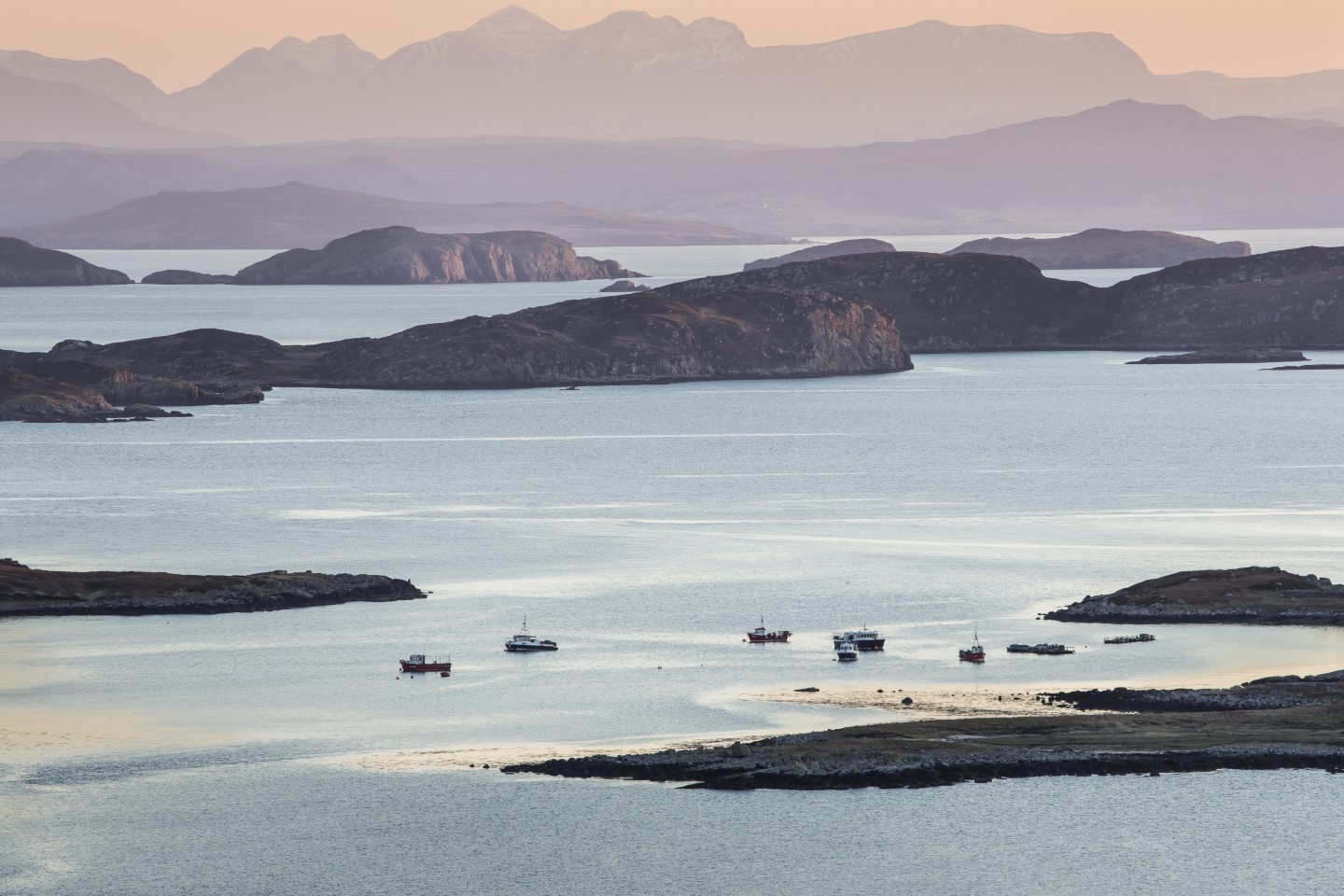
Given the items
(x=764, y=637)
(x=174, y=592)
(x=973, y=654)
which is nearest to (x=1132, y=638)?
(x=973, y=654)

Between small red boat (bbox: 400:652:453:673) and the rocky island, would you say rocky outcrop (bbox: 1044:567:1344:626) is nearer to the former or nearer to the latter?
the rocky island

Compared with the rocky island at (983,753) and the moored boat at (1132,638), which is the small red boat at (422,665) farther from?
the moored boat at (1132,638)

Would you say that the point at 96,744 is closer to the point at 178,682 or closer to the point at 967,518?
the point at 178,682

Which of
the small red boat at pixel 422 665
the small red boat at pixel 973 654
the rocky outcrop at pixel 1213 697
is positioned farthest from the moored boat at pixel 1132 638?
the small red boat at pixel 422 665

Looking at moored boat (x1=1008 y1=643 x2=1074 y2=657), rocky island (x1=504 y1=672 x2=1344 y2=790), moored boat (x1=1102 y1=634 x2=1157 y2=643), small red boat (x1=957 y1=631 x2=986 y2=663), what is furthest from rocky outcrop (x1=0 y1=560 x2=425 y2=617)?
moored boat (x1=1102 y1=634 x2=1157 y2=643)

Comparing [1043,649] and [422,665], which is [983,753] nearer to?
[1043,649]
